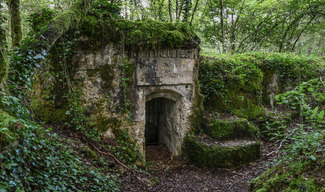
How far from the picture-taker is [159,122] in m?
8.24

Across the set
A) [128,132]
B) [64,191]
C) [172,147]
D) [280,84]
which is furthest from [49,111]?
[280,84]

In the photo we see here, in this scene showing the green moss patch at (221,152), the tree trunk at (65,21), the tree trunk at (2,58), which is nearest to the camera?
the tree trunk at (2,58)

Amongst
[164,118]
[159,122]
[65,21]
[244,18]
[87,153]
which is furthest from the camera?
[244,18]

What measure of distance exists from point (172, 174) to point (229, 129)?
220 cm

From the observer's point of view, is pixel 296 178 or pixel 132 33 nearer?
pixel 296 178

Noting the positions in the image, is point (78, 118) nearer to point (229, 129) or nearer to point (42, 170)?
point (42, 170)

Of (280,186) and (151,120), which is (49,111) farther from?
(280,186)

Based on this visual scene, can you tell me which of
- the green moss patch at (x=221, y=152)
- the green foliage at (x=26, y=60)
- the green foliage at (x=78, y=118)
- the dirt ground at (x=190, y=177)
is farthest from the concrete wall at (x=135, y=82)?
the green foliage at (x=26, y=60)

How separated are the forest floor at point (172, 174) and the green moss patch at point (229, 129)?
2.82 ft

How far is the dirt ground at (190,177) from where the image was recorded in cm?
457

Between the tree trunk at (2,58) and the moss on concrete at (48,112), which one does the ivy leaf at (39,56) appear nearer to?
the tree trunk at (2,58)

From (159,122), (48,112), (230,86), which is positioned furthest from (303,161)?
(159,122)

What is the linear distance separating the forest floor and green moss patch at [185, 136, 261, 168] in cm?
17

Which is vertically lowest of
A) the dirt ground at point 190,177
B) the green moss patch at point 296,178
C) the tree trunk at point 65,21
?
the dirt ground at point 190,177
